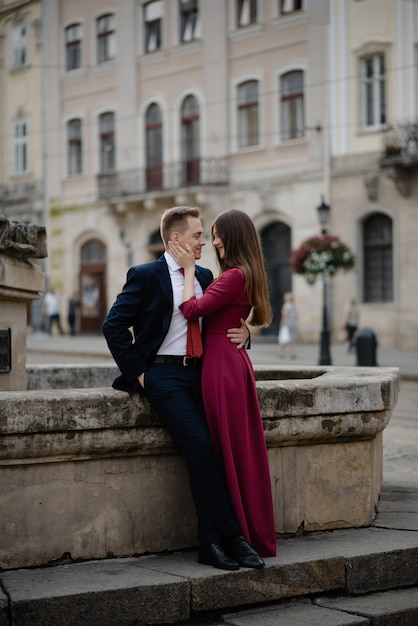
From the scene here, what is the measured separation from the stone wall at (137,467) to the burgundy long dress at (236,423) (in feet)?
0.73

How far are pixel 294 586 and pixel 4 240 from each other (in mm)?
2691

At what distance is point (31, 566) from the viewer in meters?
5.01

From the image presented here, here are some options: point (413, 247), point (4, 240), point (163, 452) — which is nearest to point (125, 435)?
point (163, 452)

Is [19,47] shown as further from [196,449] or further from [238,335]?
[196,449]

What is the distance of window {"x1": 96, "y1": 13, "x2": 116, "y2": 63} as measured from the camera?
37.9 m

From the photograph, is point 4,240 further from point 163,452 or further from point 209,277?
point 163,452

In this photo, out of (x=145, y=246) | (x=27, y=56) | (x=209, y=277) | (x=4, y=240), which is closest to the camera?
(x=209, y=277)

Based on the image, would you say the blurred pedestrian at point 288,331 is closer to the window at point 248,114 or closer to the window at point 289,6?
the window at point 248,114

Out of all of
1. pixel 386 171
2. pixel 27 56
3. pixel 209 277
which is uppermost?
pixel 27 56

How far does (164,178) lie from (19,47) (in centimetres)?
919

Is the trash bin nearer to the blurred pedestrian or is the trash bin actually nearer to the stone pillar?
the blurred pedestrian

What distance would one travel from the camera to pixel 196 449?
516 centimetres

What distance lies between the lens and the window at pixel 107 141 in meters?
38.6

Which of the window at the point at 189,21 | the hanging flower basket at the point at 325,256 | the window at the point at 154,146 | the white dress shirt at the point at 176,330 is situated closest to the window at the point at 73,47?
the window at the point at 154,146
